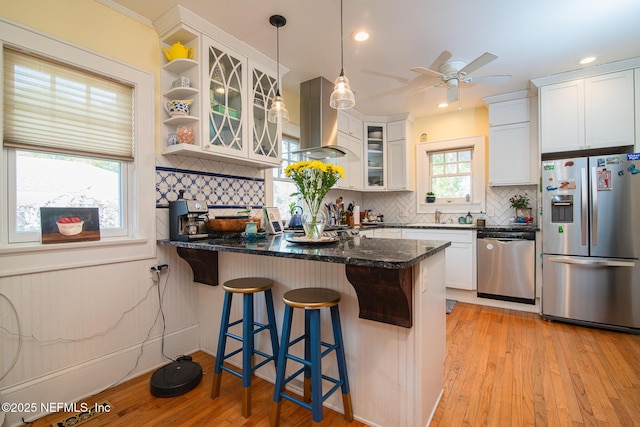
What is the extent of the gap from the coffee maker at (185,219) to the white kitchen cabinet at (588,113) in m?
3.64

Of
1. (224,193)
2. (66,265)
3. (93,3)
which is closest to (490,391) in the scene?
(224,193)

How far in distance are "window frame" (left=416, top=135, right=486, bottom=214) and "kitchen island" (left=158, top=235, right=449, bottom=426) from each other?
2850 millimetres

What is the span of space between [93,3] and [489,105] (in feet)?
13.7

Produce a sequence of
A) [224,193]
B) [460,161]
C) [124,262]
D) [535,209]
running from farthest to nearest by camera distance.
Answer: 1. [460,161]
2. [535,209]
3. [224,193]
4. [124,262]

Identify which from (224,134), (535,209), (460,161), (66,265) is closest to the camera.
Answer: (66,265)

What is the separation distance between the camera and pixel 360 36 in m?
2.37

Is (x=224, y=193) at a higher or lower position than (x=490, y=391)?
higher

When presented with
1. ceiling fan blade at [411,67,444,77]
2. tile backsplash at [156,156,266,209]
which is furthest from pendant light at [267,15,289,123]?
ceiling fan blade at [411,67,444,77]

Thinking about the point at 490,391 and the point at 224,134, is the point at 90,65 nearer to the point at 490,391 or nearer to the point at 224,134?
the point at 224,134

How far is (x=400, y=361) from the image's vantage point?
56.9 inches

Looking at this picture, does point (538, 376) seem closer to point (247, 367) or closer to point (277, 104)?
point (247, 367)

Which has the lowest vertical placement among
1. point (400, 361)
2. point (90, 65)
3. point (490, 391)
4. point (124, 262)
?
point (490, 391)

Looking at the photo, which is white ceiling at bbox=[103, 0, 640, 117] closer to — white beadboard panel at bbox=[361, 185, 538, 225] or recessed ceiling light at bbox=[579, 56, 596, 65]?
recessed ceiling light at bbox=[579, 56, 596, 65]

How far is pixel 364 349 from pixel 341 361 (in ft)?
0.46
